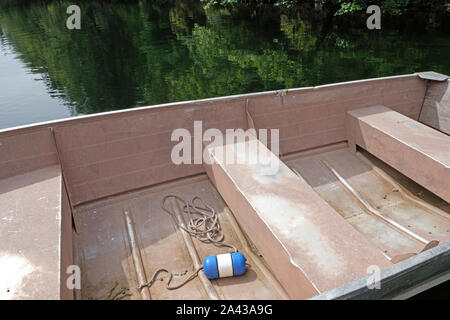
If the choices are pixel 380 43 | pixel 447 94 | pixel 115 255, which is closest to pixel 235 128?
pixel 115 255

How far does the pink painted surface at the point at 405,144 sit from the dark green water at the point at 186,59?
859 cm

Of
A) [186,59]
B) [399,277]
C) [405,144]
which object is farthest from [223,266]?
[186,59]

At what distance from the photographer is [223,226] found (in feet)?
14.2

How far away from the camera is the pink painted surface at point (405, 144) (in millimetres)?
4152

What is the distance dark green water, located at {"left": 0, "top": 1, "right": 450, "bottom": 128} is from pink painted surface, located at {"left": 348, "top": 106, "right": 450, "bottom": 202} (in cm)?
859

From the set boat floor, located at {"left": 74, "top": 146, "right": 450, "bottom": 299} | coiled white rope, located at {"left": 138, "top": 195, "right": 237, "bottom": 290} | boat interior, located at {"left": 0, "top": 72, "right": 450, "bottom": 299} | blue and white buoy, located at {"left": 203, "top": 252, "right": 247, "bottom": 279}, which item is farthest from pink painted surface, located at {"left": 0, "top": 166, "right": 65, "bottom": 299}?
blue and white buoy, located at {"left": 203, "top": 252, "right": 247, "bottom": 279}

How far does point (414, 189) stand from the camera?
4852mm

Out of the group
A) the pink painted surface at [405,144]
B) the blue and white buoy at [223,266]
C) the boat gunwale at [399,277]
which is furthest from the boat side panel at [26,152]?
the pink painted surface at [405,144]

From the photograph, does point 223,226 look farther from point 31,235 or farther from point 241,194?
point 31,235

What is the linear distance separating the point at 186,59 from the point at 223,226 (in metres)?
15.7

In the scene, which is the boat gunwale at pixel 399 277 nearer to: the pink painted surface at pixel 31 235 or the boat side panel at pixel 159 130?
the pink painted surface at pixel 31 235

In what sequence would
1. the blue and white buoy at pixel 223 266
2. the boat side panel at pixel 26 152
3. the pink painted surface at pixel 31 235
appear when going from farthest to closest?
the boat side panel at pixel 26 152 < the blue and white buoy at pixel 223 266 < the pink painted surface at pixel 31 235
